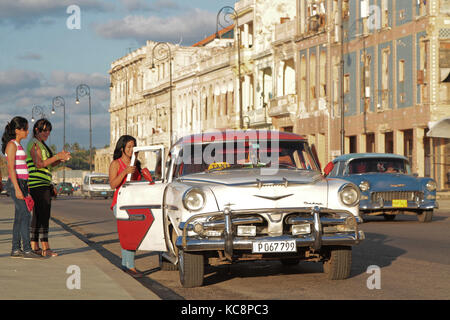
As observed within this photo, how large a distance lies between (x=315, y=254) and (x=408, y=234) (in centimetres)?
957

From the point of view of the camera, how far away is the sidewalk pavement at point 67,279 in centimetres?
976

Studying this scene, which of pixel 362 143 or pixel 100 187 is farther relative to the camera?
pixel 100 187

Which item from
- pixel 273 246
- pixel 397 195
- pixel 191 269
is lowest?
pixel 191 269

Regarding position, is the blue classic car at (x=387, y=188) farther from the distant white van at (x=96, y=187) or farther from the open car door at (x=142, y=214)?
the distant white van at (x=96, y=187)

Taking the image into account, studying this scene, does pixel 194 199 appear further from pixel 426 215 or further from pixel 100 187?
pixel 100 187

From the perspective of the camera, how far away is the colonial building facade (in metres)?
45.2

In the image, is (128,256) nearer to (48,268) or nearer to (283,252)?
(48,268)

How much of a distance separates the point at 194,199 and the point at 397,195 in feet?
45.5

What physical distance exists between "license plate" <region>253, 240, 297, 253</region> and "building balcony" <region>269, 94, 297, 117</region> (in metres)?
51.8

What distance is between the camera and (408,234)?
67.1 ft

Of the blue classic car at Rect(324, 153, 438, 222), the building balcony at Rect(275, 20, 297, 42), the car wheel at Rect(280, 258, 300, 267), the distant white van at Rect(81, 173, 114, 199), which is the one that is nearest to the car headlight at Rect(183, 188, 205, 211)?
the car wheel at Rect(280, 258, 300, 267)

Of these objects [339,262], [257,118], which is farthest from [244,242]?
[257,118]

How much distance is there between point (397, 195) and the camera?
948 inches
